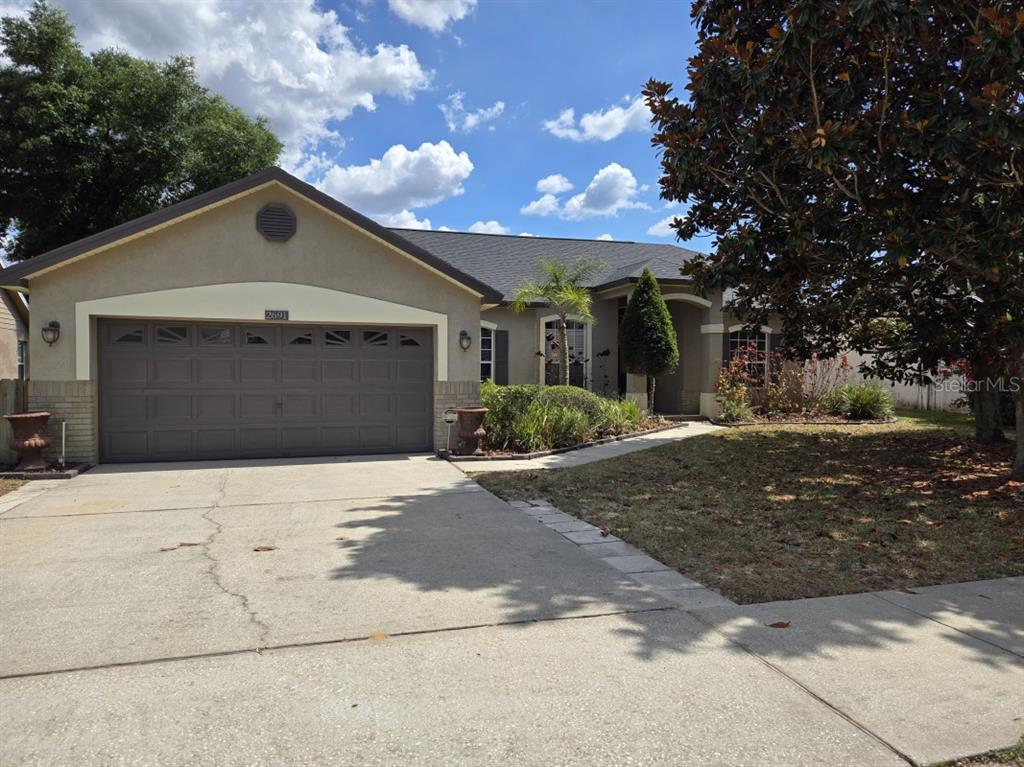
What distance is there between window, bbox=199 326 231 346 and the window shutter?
7225 millimetres

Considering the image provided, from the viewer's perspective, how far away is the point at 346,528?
6.57 metres

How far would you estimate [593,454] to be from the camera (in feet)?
38.4

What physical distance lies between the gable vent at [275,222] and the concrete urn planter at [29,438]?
417cm

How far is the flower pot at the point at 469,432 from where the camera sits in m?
11.4

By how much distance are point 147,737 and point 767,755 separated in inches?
104

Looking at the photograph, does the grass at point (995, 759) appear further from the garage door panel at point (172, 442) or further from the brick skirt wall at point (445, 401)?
the garage door panel at point (172, 442)

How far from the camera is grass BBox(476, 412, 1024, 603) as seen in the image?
17.6ft

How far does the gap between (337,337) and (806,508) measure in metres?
7.76

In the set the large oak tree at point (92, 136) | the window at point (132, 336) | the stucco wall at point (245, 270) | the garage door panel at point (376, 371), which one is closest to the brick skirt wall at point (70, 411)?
the stucco wall at point (245, 270)

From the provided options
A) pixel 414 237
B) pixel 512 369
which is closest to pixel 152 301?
pixel 512 369

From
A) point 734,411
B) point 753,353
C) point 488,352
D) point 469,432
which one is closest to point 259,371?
point 469,432

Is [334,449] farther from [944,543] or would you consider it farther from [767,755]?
[767,755]

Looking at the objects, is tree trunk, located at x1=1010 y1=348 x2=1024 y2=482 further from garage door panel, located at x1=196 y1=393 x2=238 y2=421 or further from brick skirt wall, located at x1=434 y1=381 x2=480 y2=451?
garage door panel, located at x1=196 y1=393 x2=238 y2=421

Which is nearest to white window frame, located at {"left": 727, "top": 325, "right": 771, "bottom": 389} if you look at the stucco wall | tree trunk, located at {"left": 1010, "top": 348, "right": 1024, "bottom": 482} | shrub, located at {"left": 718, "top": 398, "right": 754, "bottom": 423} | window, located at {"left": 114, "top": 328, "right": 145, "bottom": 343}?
shrub, located at {"left": 718, "top": 398, "right": 754, "bottom": 423}
